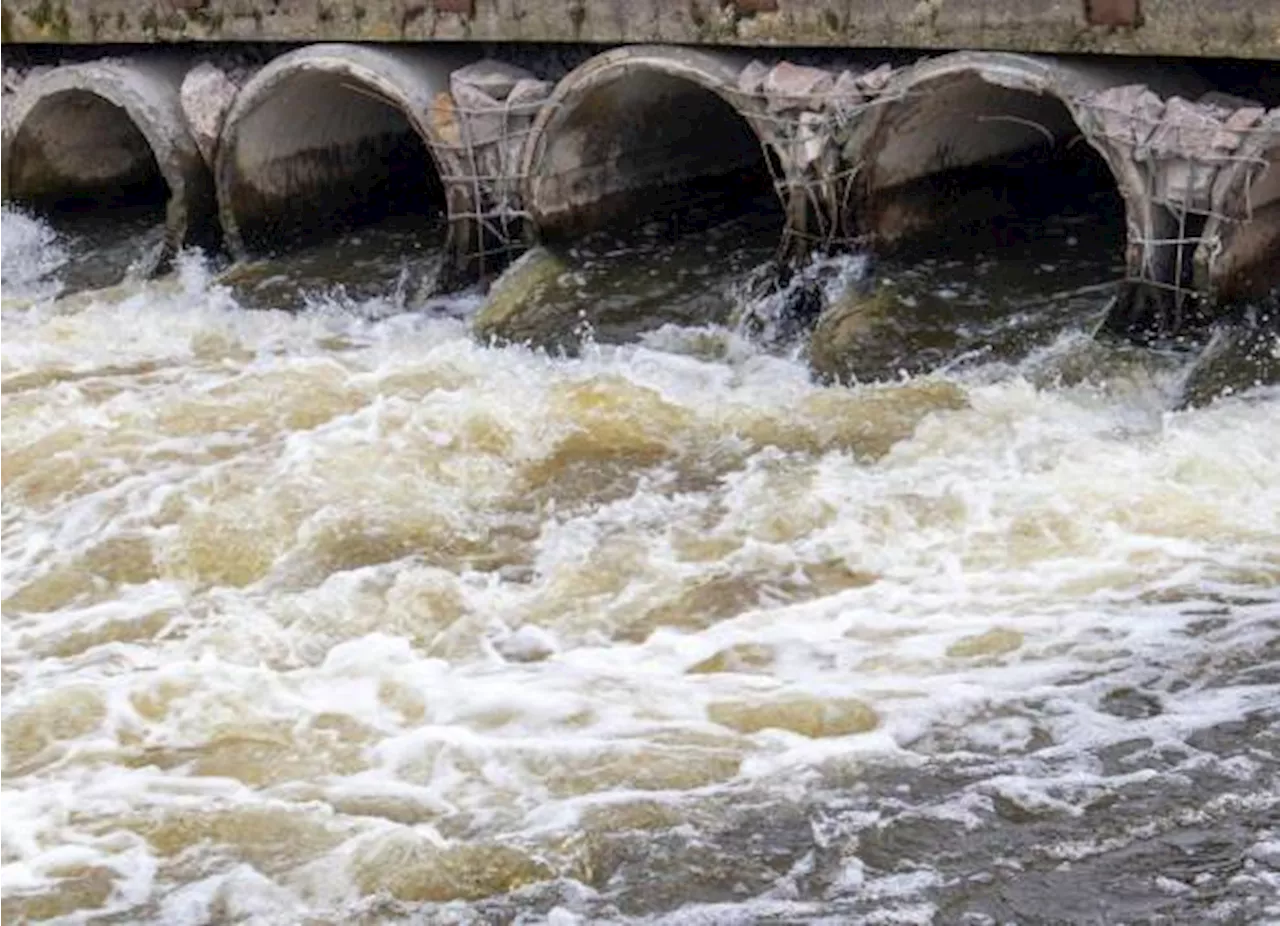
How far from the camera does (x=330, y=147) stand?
473 inches

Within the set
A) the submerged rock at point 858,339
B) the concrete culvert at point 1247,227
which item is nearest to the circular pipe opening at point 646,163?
the submerged rock at point 858,339

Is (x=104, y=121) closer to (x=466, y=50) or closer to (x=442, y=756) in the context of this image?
(x=466, y=50)

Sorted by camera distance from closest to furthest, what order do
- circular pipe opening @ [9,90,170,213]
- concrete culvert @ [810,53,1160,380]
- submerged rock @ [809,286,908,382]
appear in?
concrete culvert @ [810,53,1160,380]
submerged rock @ [809,286,908,382]
circular pipe opening @ [9,90,170,213]

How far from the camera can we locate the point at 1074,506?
7148 millimetres

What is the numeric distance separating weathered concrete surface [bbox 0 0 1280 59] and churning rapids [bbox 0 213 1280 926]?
1.27m

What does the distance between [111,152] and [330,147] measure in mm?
2005

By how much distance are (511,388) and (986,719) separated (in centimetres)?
379

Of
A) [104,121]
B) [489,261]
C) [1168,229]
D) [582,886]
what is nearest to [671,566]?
[582,886]

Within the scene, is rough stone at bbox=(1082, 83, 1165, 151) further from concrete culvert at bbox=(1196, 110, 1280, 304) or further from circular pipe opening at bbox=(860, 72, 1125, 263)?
circular pipe opening at bbox=(860, 72, 1125, 263)

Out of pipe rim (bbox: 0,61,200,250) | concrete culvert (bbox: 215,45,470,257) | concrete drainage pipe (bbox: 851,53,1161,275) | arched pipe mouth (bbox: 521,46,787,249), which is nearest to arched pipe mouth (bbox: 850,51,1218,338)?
concrete drainage pipe (bbox: 851,53,1161,275)

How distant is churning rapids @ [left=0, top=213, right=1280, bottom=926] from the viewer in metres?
5.21

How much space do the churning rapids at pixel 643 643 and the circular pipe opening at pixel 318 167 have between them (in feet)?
7.13

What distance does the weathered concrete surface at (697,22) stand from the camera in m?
8.16

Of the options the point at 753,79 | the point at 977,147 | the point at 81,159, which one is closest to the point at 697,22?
the point at 753,79
